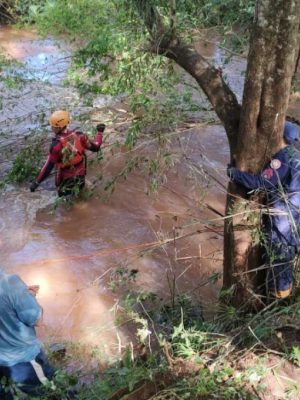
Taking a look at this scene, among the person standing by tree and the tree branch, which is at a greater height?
the tree branch

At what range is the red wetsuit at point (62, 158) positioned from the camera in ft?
21.3

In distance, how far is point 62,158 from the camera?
263 inches

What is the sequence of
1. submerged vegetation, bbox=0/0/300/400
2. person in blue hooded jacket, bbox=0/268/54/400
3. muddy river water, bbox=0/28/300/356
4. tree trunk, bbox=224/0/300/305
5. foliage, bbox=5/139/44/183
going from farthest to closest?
foliage, bbox=5/139/44/183 < muddy river water, bbox=0/28/300/356 < person in blue hooded jacket, bbox=0/268/54/400 < tree trunk, bbox=224/0/300/305 < submerged vegetation, bbox=0/0/300/400

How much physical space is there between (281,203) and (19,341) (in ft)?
7.41

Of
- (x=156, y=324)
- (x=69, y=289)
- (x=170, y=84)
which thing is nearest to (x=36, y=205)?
(x=69, y=289)

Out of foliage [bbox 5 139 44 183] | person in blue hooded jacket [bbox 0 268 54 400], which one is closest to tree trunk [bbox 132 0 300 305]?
person in blue hooded jacket [bbox 0 268 54 400]

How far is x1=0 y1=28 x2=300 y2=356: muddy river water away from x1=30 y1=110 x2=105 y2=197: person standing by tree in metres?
0.54

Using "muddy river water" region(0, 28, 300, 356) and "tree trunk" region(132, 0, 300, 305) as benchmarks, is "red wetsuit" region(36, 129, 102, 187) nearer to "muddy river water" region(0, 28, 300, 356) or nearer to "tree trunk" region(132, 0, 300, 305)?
"muddy river water" region(0, 28, 300, 356)

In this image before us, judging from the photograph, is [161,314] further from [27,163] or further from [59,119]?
[27,163]

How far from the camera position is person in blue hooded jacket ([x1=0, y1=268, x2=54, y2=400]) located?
348 cm

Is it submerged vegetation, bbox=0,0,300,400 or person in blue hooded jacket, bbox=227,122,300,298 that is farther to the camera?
person in blue hooded jacket, bbox=227,122,300,298

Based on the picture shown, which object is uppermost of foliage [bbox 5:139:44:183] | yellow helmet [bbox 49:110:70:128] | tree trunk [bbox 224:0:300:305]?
tree trunk [bbox 224:0:300:305]

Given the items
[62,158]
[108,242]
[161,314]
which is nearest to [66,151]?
[62,158]

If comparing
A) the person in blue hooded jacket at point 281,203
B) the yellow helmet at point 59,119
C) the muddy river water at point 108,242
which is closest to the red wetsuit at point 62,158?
the yellow helmet at point 59,119
